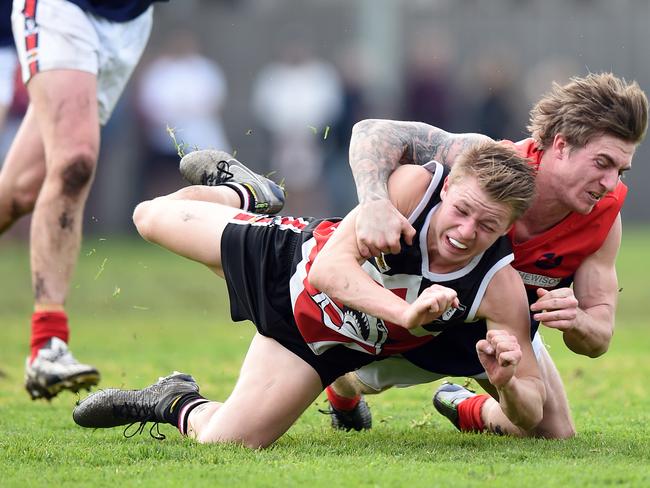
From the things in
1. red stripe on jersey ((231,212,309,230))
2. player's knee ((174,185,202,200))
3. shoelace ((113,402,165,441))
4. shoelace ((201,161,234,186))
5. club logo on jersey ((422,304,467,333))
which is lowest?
shoelace ((113,402,165,441))

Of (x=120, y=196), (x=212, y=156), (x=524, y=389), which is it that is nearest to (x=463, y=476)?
(x=524, y=389)

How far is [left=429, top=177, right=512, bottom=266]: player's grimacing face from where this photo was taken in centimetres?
462

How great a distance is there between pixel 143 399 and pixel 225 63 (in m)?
15.9

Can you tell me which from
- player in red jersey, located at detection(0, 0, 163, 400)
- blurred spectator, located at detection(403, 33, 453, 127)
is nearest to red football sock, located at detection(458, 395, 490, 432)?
player in red jersey, located at detection(0, 0, 163, 400)

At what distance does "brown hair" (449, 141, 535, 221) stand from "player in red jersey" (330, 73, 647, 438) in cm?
25

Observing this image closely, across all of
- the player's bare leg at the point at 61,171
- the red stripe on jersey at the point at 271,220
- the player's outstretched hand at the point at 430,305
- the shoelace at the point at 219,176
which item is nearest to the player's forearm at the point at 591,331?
the player's outstretched hand at the point at 430,305

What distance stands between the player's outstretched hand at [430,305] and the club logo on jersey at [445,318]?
1.11 feet

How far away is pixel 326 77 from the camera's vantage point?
17.8 meters

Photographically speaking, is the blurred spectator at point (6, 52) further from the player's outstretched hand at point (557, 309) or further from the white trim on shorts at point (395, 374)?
the player's outstretched hand at point (557, 309)

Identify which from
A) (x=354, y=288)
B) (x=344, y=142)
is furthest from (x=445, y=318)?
(x=344, y=142)

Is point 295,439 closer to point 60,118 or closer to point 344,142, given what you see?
point 60,118

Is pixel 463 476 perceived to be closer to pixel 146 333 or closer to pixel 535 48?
pixel 146 333

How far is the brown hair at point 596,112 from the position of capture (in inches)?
195

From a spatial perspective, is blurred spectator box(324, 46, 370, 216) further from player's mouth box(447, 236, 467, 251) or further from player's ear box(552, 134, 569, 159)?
player's mouth box(447, 236, 467, 251)
